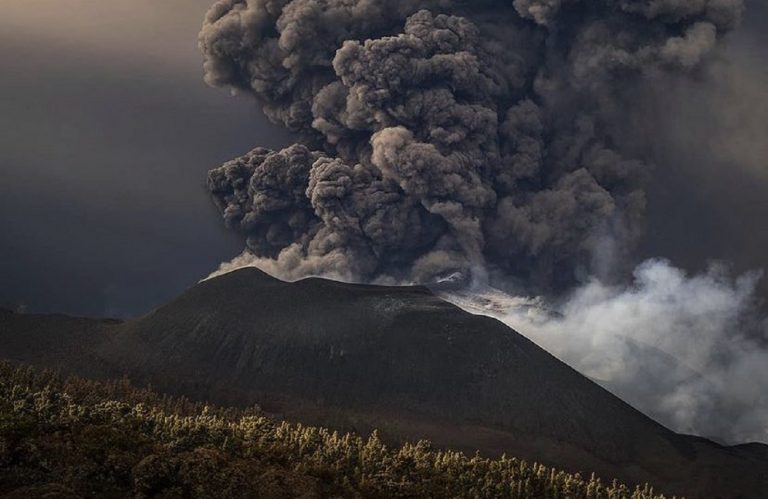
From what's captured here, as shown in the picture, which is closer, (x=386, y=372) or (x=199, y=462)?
(x=199, y=462)

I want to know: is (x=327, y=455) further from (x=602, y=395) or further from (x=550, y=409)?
(x=602, y=395)

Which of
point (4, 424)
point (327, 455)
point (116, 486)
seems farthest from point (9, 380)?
point (116, 486)

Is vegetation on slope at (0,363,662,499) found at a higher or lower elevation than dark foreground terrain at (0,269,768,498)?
lower

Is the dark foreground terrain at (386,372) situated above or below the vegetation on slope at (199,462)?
above

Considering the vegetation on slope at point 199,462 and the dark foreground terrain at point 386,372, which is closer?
the vegetation on slope at point 199,462

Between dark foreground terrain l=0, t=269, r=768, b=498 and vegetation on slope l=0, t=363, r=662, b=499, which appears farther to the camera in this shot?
dark foreground terrain l=0, t=269, r=768, b=498
